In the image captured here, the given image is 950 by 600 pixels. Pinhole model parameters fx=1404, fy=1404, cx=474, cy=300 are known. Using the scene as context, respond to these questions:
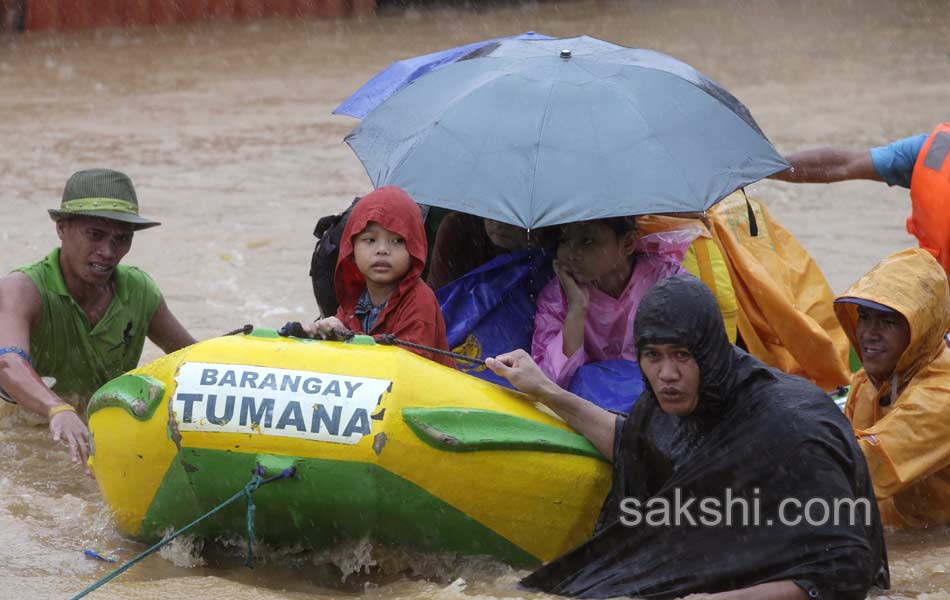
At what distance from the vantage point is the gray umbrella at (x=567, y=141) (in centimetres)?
468

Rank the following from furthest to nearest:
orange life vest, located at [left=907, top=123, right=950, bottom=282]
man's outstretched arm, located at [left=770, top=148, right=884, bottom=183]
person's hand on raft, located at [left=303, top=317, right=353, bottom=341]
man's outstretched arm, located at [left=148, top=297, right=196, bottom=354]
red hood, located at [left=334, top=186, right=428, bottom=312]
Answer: man's outstretched arm, located at [left=770, top=148, right=884, bottom=183]
man's outstretched arm, located at [left=148, top=297, right=196, bottom=354]
orange life vest, located at [left=907, top=123, right=950, bottom=282]
red hood, located at [left=334, top=186, right=428, bottom=312]
person's hand on raft, located at [left=303, top=317, right=353, bottom=341]

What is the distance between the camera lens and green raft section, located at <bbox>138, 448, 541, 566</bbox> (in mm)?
4164

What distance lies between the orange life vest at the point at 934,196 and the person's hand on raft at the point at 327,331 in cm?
286

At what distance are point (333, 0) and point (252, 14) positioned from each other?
3.39 feet

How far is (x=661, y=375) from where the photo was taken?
12.4ft

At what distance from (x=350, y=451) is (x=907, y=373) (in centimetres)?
198

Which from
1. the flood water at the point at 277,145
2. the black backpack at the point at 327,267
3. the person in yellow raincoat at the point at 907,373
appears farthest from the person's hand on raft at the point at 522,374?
the black backpack at the point at 327,267

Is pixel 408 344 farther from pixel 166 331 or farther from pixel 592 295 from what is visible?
pixel 166 331

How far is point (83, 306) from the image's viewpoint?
6.04 metres

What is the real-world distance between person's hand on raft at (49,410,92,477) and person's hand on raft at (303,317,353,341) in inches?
39.1

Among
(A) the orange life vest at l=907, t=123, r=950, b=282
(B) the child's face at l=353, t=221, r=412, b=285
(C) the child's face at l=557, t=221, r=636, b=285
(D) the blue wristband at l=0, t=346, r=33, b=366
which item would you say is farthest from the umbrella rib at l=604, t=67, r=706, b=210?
(D) the blue wristband at l=0, t=346, r=33, b=366

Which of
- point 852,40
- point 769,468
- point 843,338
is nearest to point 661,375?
point 769,468

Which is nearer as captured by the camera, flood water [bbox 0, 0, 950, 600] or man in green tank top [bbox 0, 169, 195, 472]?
flood water [bbox 0, 0, 950, 600]

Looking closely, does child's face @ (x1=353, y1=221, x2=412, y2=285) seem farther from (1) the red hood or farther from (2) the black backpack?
(2) the black backpack
